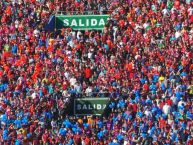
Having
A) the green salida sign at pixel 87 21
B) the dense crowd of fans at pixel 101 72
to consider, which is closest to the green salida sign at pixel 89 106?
the dense crowd of fans at pixel 101 72

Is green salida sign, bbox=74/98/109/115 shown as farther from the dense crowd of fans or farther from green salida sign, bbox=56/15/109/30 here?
green salida sign, bbox=56/15/109/30

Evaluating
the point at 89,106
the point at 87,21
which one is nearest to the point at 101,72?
the point at 89,106

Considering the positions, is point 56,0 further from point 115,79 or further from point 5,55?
point 115,79

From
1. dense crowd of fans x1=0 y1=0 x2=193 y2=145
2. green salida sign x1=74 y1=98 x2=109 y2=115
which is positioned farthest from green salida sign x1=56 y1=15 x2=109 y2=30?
green salida sign x1=74 y1=98 x2=109 y2=115

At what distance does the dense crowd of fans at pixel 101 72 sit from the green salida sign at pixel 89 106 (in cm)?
32

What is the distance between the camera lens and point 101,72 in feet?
106

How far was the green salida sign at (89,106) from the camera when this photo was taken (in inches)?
1219

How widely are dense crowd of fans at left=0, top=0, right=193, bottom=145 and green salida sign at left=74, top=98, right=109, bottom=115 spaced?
32 cm

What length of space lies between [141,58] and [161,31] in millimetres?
2042

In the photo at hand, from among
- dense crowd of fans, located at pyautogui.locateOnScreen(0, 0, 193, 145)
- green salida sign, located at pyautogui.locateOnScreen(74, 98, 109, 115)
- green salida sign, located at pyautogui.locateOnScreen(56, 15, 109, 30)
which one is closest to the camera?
dense crowd of fans, located at pyautogui.locateOnScreen(0, 0, 193, 145)

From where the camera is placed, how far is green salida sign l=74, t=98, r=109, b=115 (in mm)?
30969

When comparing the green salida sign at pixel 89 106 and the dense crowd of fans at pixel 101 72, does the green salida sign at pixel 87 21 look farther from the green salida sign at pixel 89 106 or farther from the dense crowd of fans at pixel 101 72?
the green salida sign at pixel 89 106

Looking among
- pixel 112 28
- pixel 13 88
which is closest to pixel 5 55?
pixel 13 88

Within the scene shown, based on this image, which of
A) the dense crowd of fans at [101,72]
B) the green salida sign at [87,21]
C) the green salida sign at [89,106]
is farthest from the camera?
the green salida sign at [87,21]
